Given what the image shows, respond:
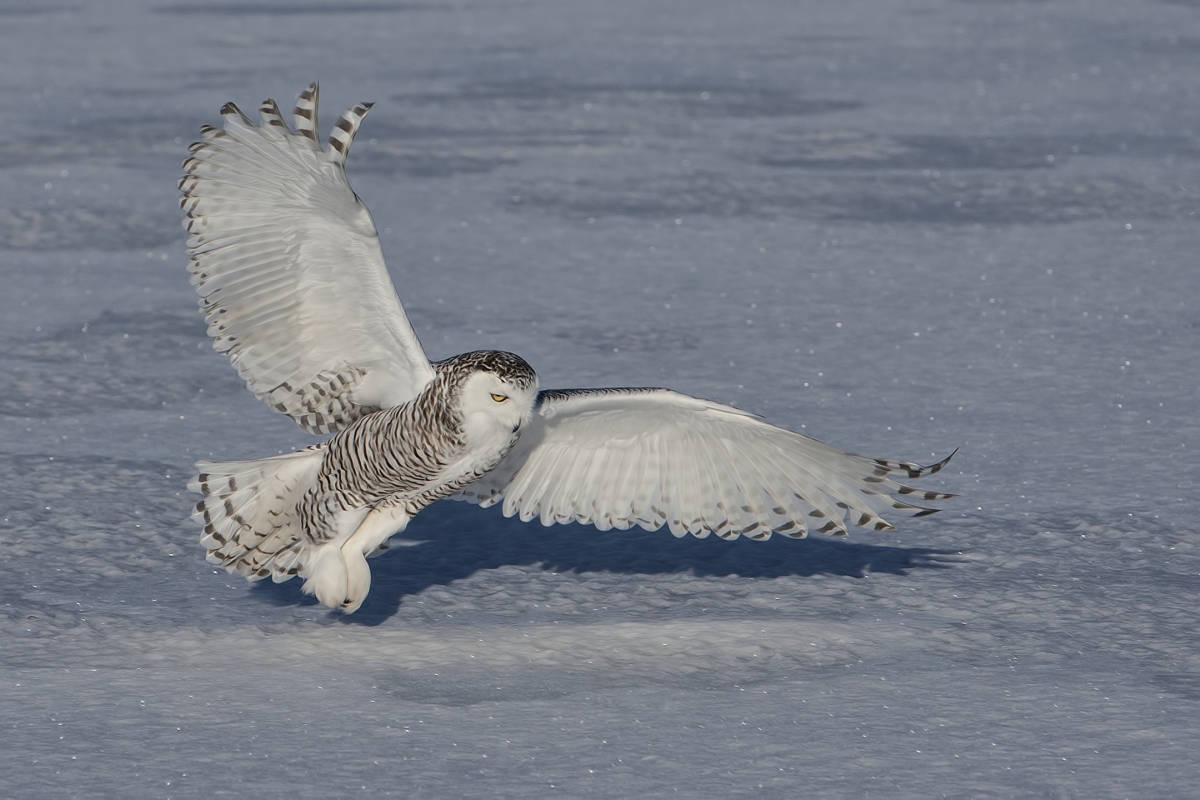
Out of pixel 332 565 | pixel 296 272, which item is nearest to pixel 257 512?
→ pixel 332 565

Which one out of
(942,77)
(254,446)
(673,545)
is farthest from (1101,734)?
(942,77)

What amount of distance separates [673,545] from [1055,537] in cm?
98

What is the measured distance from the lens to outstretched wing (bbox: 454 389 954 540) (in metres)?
3.54

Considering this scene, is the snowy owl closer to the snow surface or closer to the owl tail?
the owl tail

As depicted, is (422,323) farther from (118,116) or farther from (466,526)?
(118,116)

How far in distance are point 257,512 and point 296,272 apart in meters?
0.57

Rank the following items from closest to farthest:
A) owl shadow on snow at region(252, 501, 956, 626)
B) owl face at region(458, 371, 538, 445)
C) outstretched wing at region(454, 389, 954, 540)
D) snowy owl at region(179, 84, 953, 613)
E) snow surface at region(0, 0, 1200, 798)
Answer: snow surface at region(0, 0, 1200, 798) < owl face at region(458, 371, 538, 445) < snowy owl at region(179, 84, 953, 613) < outstretched wing at region(454, 389, 954, 540) < owl shadow on snow at region(252, 501, 956, 626)

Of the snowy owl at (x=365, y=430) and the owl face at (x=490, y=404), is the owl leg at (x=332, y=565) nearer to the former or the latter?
the snowy owl at (x=365, y=430)

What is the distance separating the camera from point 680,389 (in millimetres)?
5277

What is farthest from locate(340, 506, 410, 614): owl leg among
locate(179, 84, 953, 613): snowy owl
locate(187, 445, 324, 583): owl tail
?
locate(187, 445, 324, 583): owl tail

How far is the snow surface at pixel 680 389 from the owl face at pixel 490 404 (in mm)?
495

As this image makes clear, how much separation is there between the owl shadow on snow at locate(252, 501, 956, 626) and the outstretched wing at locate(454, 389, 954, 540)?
7.6 inches

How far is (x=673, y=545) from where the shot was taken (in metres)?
4.07

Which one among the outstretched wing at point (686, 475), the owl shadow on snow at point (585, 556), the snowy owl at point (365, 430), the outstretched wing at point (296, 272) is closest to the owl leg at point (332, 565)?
the snowy owl at point (365, 430)
